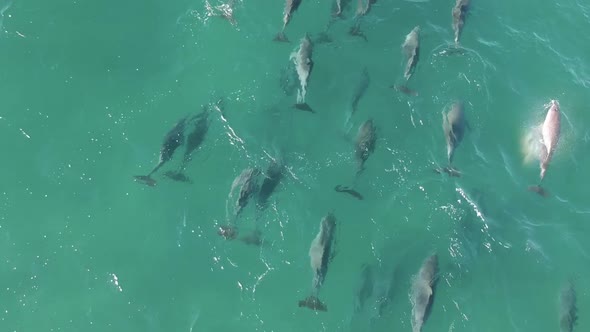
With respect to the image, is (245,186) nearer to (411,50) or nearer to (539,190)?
(411,50)

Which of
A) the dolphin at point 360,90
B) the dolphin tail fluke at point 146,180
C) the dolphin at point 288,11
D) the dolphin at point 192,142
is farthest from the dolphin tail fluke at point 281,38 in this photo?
the dolphin tail fluke at point 146,180

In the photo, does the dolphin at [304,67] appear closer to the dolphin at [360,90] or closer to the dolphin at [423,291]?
the dolphin at [360,90]

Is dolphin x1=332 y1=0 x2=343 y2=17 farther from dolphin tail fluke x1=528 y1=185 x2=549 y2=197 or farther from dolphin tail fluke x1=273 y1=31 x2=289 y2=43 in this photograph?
dolphin tail fluke x1=528 y1=185 x2=549 y2=197

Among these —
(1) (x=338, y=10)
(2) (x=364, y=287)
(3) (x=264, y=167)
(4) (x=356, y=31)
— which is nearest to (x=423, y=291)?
(2) (x=364, y=287)

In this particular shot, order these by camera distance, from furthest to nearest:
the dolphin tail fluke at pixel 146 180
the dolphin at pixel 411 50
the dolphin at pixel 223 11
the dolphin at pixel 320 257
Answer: the dolphin at pixel 223 11, the dolphin at pixel 411 50, the dolphin tail fluke at pixel 146 180, the dolphin at pixel 320 257

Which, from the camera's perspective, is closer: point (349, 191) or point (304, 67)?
point (349, 191)

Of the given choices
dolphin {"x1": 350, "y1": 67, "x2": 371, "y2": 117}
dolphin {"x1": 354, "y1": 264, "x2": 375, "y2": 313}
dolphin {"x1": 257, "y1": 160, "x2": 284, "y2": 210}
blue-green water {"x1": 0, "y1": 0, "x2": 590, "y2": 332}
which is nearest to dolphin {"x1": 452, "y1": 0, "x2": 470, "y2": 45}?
blue-green water {"x1": 0, "y1": 0, "x2": 590, "y2": 332}
